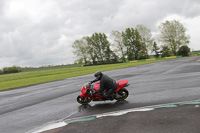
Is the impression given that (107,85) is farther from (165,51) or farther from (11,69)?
(11,69)

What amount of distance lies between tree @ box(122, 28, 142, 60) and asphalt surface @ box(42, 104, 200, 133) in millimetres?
80258

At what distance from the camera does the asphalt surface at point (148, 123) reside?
4367 mm

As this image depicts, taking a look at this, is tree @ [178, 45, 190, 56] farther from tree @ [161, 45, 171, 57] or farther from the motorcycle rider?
the motorcycle rider

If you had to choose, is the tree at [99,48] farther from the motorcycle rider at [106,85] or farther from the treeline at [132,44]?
the motorcycle rider at [106,85]

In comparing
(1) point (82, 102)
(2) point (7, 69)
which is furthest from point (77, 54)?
(1) point (82, 102)

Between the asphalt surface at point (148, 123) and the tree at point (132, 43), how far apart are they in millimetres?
80258

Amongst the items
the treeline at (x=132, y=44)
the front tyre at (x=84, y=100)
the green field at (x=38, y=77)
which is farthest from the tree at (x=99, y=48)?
the front tyre at (x=84, y=100)

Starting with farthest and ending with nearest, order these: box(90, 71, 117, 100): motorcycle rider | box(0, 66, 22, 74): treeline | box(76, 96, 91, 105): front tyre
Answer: box(0, 66, 22, 74): treeline → box(76, 96, 91, 105): front tyre → box(90, 71, 117, 100): motorcycle rider

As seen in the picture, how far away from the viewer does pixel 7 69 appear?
84500 mm

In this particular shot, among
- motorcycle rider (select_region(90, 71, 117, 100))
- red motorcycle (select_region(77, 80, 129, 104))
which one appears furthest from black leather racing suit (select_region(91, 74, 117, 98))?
red motorcycle (select_region(77, 80, 129, 104))

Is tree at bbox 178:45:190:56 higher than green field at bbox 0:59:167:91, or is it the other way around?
tree at bbox 178:45:190:56

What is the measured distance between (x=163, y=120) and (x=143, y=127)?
2.39 feet

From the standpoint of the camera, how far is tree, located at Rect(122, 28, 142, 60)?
85438 mm

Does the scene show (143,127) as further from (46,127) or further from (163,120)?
(46,127)
